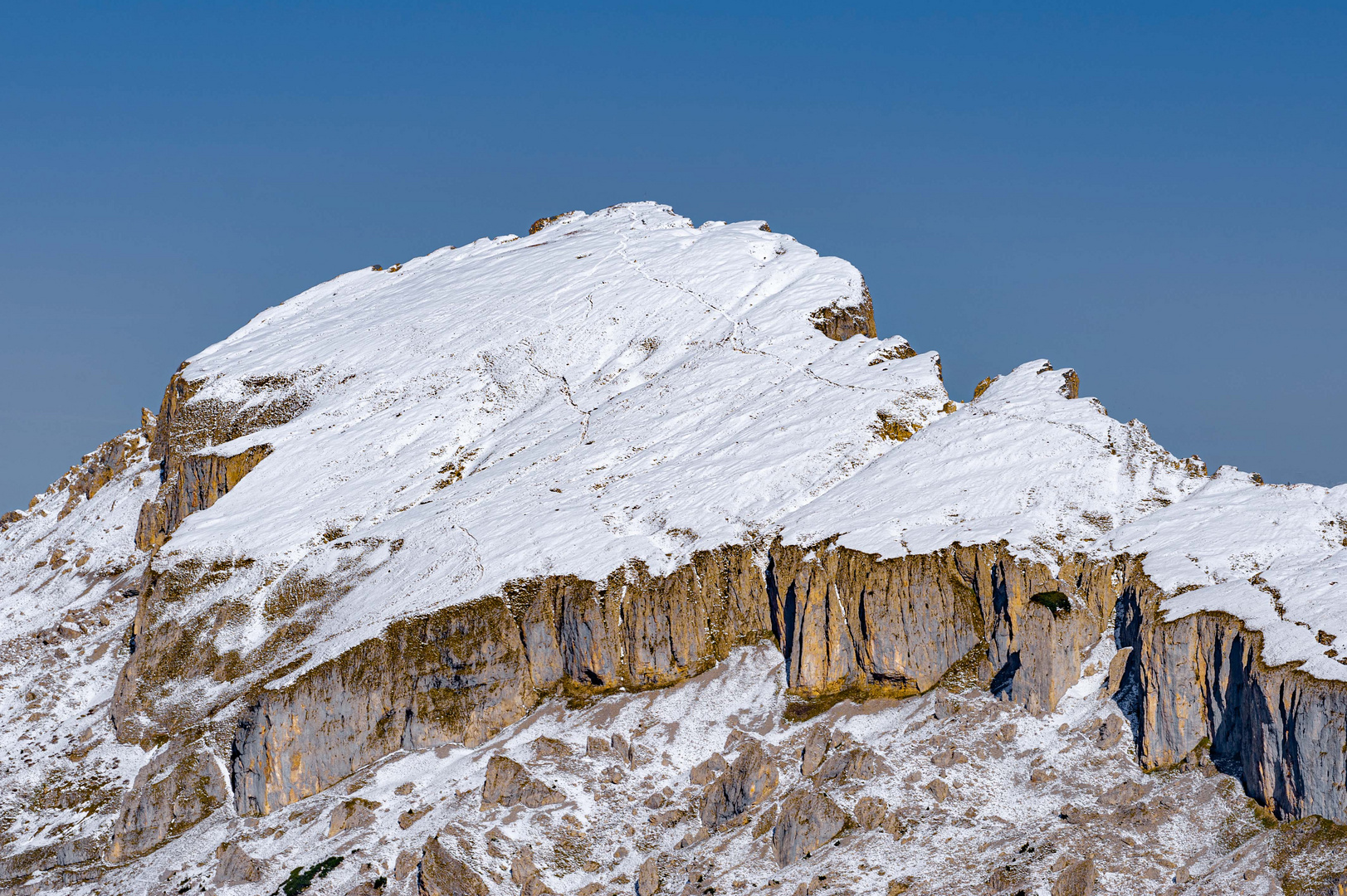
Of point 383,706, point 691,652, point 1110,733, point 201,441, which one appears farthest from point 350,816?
point 201,441

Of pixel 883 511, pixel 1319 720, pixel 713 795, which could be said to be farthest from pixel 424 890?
pixel 1319 720

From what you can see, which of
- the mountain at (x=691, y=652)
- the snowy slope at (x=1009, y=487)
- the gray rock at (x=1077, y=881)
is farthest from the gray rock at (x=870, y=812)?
the snowy slope at (x=1009, y=487)

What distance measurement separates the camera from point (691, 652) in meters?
129

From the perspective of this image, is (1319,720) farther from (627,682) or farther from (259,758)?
(259,758)

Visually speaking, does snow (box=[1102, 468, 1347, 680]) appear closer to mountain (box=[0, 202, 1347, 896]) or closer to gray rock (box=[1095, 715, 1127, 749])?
mountain (box=[0, 202, 1347, 896])

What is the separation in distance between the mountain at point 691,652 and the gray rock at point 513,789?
0.26 metres

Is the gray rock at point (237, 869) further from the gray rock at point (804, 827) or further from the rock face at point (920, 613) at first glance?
the rock face at point (920, 613)

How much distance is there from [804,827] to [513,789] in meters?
23.7

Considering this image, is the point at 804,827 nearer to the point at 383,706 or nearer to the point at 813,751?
the point at 813,751

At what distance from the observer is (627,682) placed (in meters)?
128

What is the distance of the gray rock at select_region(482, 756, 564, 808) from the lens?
116250 mm

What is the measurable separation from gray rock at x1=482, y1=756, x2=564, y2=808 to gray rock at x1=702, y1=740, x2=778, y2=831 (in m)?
12.1

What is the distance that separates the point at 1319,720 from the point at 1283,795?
5.72 meters

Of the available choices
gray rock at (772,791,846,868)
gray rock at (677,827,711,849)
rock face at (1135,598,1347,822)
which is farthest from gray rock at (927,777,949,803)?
gray rock at (677,827,711,849)
